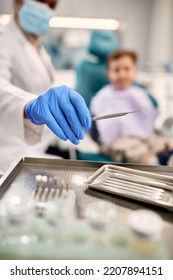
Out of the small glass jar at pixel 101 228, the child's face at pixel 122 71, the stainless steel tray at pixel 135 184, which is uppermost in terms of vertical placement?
the small glass jar at pixel 101 228

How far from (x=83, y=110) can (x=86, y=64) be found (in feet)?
6.03

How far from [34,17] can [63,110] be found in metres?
0.73

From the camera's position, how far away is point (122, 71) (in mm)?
2361

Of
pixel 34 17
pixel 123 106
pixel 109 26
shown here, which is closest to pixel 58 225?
pixel 34 17

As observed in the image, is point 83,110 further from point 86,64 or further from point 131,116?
point 86,64

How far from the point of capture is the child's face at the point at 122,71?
236 cm

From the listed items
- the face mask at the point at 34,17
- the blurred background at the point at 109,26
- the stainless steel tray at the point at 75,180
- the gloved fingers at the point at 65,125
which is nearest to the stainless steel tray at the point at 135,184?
the stainless steel tray at the point at 75,180

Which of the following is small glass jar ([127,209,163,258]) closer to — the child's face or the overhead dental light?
the child's face

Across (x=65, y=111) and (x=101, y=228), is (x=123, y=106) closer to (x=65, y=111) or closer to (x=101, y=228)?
(x=65, y=111)

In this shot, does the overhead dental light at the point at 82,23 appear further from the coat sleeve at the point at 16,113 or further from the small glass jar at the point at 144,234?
the small glass jar at the point at 144,234

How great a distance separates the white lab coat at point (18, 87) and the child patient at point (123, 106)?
0.72 meters

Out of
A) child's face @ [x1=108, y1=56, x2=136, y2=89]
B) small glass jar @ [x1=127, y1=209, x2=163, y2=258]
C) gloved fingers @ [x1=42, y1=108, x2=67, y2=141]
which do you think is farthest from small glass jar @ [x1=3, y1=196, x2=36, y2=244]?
child's face @ [x1=108, y1=56, x2=136, y2=89]

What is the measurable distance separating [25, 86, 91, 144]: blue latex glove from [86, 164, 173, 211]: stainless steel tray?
0.15 metres

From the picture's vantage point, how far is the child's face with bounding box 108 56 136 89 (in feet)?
7.75
